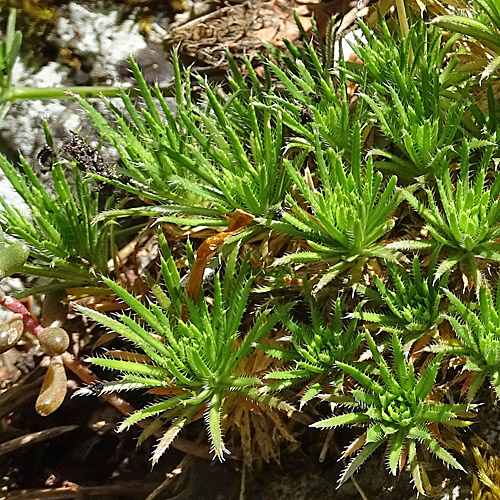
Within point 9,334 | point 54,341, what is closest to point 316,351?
point 54,341

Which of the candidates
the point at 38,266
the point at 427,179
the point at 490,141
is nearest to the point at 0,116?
the point at 38,266

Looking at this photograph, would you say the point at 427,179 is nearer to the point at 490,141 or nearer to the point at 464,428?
the point at 490,141

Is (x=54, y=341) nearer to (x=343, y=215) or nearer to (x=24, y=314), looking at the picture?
(x=24, y=314)

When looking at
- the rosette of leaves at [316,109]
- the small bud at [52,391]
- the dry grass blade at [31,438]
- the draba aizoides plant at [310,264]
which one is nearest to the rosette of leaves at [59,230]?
the draba aizoides plant at [310,264]

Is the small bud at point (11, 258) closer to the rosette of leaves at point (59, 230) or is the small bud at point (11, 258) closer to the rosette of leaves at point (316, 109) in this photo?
the rosette of leaves at point (59, 230)

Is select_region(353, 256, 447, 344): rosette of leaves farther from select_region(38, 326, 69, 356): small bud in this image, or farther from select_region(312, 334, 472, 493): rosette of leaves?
select_region(38, 326, 69, 356): small bud
